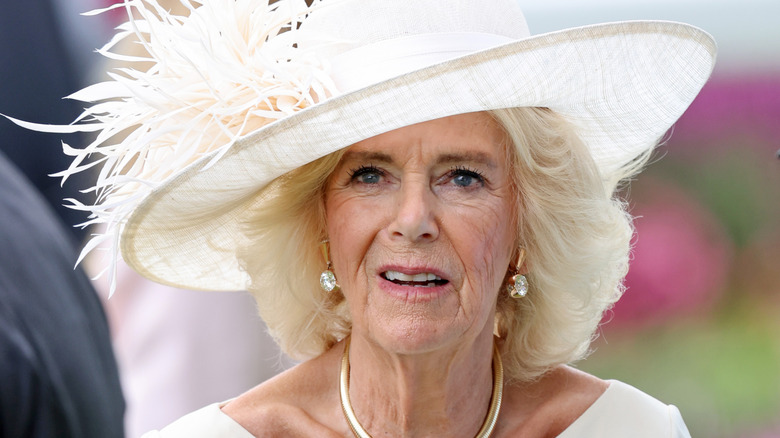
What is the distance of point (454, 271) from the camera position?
7.51 ft

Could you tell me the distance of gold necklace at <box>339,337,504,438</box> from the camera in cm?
254

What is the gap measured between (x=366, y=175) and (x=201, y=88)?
0.45 meters

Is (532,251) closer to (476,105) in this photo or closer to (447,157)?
(447,157)

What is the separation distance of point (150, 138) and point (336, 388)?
0.93 metres

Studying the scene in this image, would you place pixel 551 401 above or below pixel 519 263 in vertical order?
below

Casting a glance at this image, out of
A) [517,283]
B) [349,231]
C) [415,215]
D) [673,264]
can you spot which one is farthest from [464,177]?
[673,264]

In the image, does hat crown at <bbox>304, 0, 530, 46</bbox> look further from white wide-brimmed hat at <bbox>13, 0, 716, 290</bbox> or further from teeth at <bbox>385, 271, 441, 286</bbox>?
teeth at <bbox>385, 271, 441, 286</bbox>

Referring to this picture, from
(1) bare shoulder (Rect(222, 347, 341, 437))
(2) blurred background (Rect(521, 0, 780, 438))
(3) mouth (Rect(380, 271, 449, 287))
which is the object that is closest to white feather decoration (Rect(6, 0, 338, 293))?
(3) mouth (Rect(380, 271, 449, 287))

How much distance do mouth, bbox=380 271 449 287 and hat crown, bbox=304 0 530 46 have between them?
565 mm

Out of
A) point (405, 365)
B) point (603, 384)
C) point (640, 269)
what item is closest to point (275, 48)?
point (405, 365)

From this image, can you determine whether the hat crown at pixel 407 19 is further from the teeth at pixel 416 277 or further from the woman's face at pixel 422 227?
the teeth at pixel 416 277

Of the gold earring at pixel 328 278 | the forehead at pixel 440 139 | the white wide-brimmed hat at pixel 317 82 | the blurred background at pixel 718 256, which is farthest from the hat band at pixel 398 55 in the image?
the blurred background at pixel 718 256

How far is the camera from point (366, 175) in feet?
7.65

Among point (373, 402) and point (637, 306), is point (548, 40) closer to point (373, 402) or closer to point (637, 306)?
point (373, 402)
